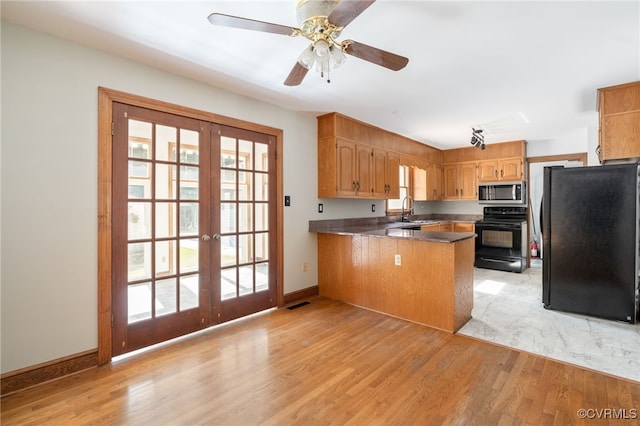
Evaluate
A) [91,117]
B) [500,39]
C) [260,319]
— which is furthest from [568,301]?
[91,117]

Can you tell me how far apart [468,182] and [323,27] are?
219 inches

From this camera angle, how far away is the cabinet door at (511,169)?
5.55 meters

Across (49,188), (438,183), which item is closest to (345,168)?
(49,188)

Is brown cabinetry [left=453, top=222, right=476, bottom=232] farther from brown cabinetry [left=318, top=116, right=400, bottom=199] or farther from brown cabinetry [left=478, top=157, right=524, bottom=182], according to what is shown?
brown cabinetry [left=318, top=116, right=400, bottom=199]

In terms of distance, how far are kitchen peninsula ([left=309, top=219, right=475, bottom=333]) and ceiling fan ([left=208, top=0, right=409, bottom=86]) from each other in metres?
1.88

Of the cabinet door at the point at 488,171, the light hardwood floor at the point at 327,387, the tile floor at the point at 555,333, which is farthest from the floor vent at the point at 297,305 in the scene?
the cabinet door at the point at 488,171

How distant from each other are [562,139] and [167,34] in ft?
20.9

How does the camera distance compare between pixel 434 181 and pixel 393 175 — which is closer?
pixel 393 175

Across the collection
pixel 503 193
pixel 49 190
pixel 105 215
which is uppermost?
pixel 503 193

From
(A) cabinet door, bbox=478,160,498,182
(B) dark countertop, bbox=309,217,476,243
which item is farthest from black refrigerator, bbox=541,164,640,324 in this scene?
(A) cabinet door, bbox=478,160,498,182

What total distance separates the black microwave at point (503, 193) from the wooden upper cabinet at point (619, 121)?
Answer: 2.53 metres

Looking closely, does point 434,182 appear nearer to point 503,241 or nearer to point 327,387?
point 503,241

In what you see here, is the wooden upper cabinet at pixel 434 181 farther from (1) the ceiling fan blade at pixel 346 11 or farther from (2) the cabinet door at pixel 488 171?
(1) the ceiling fan blade at pixel 346 11

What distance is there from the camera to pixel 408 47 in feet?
7.49
